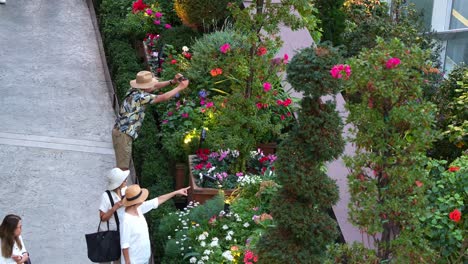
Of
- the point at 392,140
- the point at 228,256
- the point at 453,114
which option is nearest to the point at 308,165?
the point at 392,140

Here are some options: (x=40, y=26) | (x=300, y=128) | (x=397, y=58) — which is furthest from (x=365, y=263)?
(x=40, y=26)

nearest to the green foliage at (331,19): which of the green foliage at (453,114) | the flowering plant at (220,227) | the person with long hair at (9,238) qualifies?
the green foliage at (453,114)

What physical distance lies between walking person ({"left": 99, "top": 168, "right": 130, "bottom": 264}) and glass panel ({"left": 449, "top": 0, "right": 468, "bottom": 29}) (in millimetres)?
8066

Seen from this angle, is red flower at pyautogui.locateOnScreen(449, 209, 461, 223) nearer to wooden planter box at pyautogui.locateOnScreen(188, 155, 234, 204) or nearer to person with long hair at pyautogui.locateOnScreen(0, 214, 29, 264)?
wooden planter box at pyautogui.locateOnScreen(188, 155, 234, 204)

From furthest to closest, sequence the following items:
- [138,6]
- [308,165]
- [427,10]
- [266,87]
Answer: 1. [427,10]
2. [138,6]
3. [266,87]
4. [308,165]

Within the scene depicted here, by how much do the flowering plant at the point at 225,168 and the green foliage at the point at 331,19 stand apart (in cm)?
423

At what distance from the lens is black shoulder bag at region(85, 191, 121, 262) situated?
809 cm

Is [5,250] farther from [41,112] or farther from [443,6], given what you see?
[443,6]

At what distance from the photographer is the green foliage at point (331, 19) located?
1455 centimetres

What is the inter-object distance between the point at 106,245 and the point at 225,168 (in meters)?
2.65

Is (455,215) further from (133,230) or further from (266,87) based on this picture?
(266,87)

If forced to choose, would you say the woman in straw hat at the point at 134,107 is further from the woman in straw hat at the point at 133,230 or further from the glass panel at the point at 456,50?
the glass panel at the point at 456,50

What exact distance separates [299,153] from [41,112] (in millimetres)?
6983

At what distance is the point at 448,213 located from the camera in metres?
8.33
